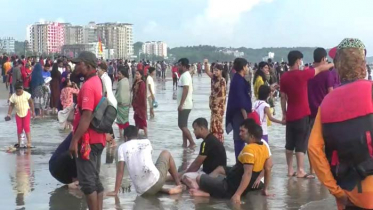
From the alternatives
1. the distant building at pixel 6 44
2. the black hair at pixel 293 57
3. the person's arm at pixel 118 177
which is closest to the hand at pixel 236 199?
the person's arm at pixel 118 177

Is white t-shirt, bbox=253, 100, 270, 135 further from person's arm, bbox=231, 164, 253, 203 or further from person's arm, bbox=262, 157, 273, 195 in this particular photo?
person's arm, bbox=231, 164, 253, 203

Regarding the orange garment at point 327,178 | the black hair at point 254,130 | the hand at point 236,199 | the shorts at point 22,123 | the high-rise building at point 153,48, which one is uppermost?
the high-rise building at point 153,48

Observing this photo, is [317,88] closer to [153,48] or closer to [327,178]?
[327,178]

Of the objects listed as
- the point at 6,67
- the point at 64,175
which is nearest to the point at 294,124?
the point at 64,175

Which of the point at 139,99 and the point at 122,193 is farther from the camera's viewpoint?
the point at 139,99

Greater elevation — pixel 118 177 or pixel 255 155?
pixel 255 155

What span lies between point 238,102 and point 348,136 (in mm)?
6070

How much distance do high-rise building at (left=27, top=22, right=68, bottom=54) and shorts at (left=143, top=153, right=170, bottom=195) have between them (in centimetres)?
11186

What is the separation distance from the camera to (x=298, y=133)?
9.48 metres

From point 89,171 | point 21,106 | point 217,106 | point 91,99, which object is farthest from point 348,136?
point 21,106

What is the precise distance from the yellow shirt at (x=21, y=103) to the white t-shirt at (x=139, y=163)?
481 cm

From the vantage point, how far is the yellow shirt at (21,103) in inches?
494

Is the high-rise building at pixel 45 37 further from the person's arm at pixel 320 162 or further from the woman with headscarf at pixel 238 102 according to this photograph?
the person's arm at pixel 320 162

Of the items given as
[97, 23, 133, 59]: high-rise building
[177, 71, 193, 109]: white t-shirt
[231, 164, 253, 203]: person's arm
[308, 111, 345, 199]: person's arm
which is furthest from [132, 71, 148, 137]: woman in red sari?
[97, 23, 133, 59]: high-rise building
